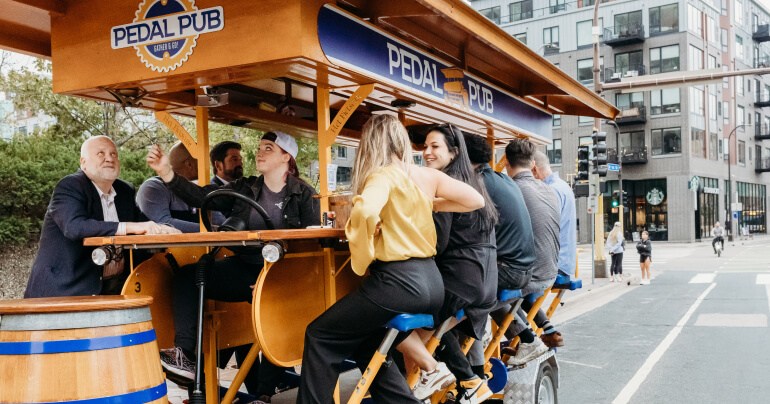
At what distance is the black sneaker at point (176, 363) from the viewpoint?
12.8 feet

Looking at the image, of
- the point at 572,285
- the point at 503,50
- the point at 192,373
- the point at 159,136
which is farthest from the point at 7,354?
the point at 159,136

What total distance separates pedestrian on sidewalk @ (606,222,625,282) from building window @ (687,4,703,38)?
30.9 metres

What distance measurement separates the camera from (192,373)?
3.94 metres

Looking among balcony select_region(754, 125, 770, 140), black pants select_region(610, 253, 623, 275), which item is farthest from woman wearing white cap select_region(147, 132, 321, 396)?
balcony select_region(754, 125, 770, 140)

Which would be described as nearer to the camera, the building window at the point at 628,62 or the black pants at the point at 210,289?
the black pants at the point at 210,289

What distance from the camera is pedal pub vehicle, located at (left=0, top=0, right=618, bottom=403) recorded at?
8.84 feet

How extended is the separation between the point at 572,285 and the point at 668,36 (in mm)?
45131

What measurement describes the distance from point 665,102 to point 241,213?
47140 mm

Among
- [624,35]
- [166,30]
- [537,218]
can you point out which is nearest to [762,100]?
[624,35]

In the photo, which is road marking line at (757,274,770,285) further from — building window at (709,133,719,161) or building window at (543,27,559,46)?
building window at (543,27,559,46)

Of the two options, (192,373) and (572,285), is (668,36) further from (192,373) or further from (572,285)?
(192,373)

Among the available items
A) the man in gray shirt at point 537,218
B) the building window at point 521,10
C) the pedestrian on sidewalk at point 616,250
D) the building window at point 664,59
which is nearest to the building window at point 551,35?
the building window at point 521,10

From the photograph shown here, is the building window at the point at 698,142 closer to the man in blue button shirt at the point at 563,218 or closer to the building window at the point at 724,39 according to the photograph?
the building window at the point at 724,39

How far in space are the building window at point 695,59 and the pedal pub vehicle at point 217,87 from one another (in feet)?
151
